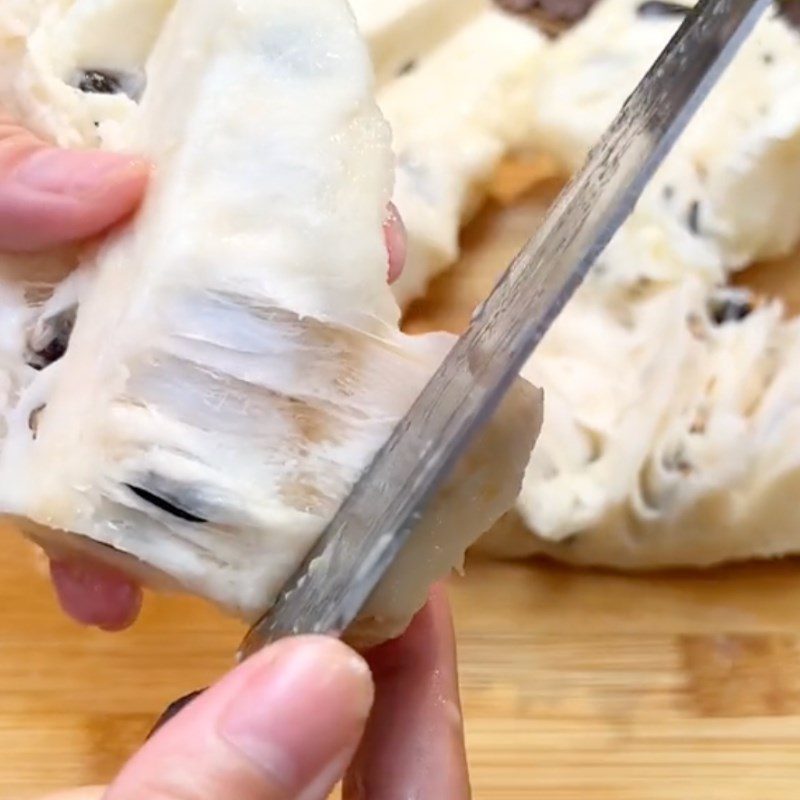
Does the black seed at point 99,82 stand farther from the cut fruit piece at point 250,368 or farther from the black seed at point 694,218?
the black seed at point 694,218

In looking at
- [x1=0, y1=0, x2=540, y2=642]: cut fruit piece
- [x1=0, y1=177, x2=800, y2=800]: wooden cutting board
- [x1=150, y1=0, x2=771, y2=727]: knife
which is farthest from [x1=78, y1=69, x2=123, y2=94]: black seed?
[x1=0, y1=177, x2=800, y2=800]: wooden cutting board

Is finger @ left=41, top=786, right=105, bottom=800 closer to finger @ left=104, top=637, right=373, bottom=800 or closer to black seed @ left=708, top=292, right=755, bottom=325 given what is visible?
finger @ left=104, top=637, right=373, bottom=800

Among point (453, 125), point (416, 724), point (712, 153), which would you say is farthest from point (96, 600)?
point (712, 153)

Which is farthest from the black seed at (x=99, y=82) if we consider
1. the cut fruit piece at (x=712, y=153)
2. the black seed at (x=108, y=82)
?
the cut fruit piece at (x=712, y=153)

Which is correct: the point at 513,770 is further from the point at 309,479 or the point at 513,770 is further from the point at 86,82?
the point at 86,82

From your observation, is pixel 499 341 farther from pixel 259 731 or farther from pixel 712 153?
pixel 712 153

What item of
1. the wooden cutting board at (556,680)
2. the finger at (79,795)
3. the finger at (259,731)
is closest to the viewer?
the finger at (259,731)
